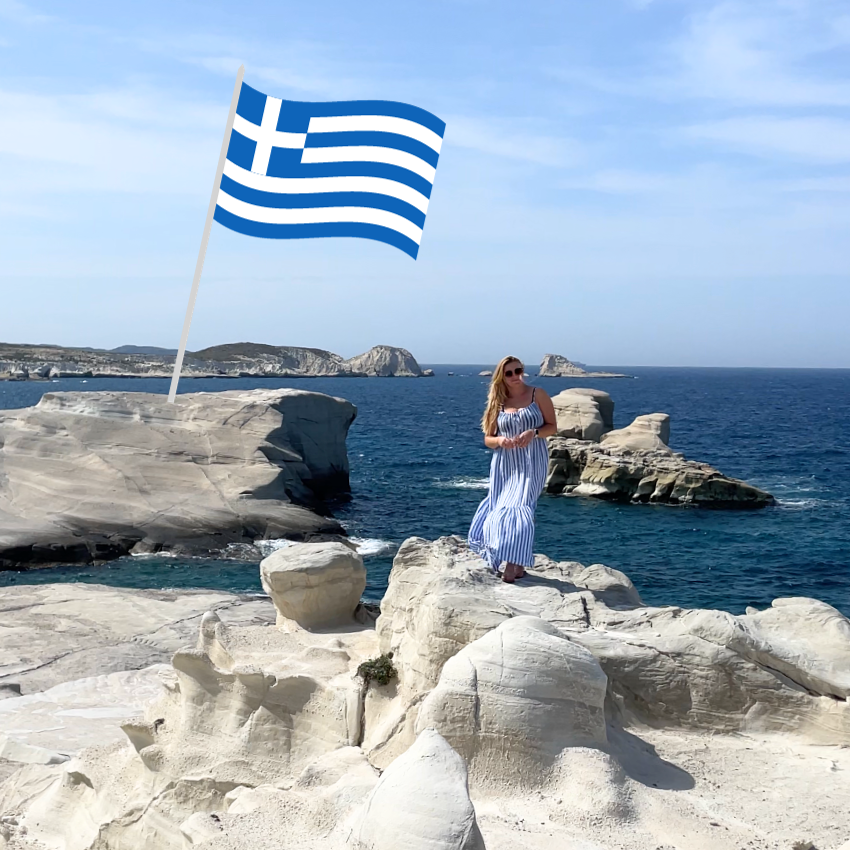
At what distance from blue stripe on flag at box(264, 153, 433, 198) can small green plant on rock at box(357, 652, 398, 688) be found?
17.8 ft

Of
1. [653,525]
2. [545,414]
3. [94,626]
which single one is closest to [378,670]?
[545,414]

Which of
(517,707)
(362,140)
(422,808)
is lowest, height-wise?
(422,808)

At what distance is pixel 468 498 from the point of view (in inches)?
1297

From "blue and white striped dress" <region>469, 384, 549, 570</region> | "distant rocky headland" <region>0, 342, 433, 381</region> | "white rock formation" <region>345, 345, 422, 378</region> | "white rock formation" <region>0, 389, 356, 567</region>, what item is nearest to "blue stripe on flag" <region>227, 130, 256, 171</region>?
"blue and white striped dress" <region>469, 384, 549, 570</region>

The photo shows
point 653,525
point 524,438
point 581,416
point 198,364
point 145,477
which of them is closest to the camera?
point 524,438

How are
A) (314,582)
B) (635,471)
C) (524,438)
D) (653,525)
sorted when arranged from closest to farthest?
(524,438), (314,582), (653,525), (635,471)

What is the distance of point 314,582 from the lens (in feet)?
30.0

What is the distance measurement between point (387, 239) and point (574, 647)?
5820 millimetres

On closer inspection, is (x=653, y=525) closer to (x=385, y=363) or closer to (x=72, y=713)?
(x=72, y=713)

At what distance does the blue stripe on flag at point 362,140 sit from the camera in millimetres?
10188

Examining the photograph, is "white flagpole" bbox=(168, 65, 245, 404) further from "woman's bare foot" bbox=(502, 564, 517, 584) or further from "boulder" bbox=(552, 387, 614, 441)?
"boulder" bbox=(552, 387, 614, 441)

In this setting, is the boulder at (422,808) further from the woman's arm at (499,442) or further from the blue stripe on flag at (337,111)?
the blue stripe on flag at (337,111)

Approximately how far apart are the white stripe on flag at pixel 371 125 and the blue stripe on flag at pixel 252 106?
58cm

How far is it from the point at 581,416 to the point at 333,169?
30.2 m
